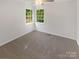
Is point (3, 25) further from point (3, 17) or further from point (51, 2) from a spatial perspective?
point (51, 2)

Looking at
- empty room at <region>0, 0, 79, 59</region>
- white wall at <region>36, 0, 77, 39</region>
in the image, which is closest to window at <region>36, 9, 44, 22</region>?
empty room at <region>0, 0, 79, 59</region>

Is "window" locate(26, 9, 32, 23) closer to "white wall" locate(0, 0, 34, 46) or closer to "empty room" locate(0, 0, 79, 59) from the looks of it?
"empty room" locate(0, 0, 79, 59)

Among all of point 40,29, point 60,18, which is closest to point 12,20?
point 60,18

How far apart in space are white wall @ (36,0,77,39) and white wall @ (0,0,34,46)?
4.16 feet

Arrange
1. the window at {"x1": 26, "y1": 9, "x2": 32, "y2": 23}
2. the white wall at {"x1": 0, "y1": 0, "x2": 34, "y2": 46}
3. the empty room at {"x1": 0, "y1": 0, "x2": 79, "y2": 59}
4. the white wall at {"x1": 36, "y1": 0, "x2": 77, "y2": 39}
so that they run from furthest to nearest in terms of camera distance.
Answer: the window at {"x1": 26, "y1": 9, "x2": 32, "y2": 23}
the white wall at {"x1": 36, "y1": 0, "x2": 77, "y2": 39}
the white wall at {"x1": 0, "y1": 0, "x2": 34, "y2": 46}
the empty room at {"x1": 0, "y1": 0, "x2": 79, "y2": 59}

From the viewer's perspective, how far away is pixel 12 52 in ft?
13.1

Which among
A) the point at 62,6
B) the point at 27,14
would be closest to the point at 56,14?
the point at 62,6

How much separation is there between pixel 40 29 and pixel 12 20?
2.64 m

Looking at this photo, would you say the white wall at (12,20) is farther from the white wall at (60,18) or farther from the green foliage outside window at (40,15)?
the white wall at (60,18)

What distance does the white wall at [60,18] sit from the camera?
5.64 m

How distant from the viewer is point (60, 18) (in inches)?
250

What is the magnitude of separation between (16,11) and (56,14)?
2.08 metres

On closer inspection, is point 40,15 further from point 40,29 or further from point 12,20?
point 12,20

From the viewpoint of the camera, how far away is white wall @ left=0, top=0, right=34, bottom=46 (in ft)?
15.7
